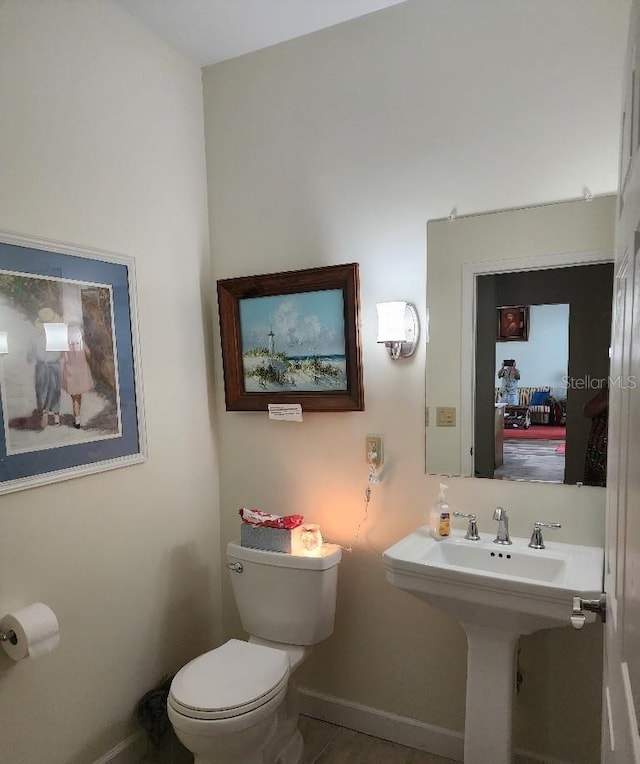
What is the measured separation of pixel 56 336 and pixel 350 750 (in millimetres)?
1927

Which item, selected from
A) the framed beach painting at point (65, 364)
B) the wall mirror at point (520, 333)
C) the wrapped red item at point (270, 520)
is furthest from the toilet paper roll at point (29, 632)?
the wall mirror at point (520, 333)

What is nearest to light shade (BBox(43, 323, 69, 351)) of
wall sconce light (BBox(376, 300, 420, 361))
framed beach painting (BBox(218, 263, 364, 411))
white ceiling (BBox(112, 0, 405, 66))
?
framed beach painting (BBox(218, 263, 364, 411))

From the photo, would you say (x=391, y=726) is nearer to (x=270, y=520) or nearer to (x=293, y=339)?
(x=270, y=520)

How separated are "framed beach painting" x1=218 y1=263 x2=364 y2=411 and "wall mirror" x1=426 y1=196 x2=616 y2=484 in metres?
0.33

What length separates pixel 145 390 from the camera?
207cm

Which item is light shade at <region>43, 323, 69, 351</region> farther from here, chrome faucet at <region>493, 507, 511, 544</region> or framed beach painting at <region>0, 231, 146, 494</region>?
chrome faucet at <region>493, 507, 511, 544</region>

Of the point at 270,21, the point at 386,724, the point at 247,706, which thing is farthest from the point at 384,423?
the point at 270,21

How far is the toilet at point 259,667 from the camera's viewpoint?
160cm

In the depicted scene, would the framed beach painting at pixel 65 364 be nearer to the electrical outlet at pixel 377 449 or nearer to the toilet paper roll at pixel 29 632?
the toilet paper roll at pixel 29 632

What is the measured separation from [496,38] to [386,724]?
2.62 metres

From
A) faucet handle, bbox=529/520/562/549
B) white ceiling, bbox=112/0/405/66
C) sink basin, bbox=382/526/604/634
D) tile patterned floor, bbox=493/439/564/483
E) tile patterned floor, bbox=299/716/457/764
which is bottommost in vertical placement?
tile patterned floor, bbox=299/716/457/764

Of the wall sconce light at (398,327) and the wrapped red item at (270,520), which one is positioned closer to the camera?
the wall sconce light at (398,327)

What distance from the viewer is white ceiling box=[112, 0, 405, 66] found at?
193cm

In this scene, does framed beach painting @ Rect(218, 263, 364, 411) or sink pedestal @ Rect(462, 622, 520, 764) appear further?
framed beach painting @ Rect(218, 263, 364, 411)
